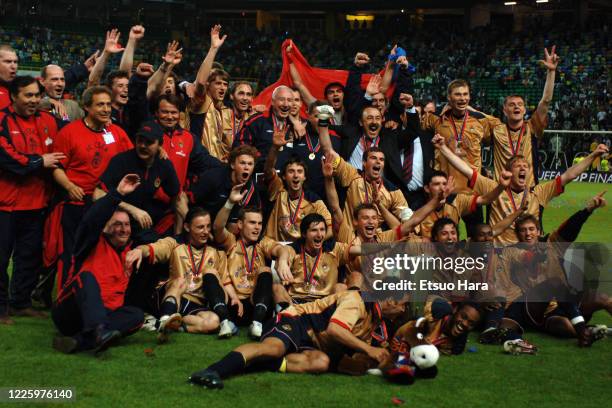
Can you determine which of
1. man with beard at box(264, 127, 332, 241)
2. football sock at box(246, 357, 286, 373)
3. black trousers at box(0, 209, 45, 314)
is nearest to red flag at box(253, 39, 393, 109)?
man with beard at box(264, 127, 332, 241)

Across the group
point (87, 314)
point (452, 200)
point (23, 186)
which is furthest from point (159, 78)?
point (452, 200)

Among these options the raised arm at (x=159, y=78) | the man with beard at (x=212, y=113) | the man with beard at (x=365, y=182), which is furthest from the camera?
the man with beard at (x=212, y=113)

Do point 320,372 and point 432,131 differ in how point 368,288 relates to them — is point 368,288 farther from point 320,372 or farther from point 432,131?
point 432,131

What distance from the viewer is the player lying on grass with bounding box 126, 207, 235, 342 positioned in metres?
6.48

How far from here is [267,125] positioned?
8078mm

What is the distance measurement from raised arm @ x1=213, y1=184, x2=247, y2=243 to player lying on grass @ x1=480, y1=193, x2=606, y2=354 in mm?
2309

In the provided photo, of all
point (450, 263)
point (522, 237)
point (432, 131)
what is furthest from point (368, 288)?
point (432, 131)

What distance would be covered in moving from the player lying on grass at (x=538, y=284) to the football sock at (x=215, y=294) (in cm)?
210

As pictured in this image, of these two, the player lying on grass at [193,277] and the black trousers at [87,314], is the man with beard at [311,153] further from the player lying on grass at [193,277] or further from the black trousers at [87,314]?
the black trousers at [87,314]

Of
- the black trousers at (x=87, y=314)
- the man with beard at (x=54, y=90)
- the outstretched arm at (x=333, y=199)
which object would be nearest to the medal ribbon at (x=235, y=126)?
the outstretched arm at (x=333, y=199)

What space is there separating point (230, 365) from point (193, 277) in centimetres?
166

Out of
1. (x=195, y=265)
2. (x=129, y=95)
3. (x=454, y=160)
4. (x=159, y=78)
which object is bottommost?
(x=195, y=265)

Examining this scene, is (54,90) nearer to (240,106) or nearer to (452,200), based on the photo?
(240,106)

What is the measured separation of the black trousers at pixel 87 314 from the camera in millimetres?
5648
